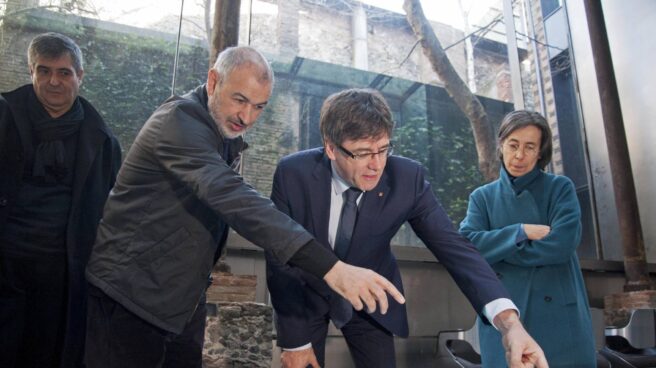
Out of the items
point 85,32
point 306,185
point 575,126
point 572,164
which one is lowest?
point 306,185

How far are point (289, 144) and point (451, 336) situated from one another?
112 inches

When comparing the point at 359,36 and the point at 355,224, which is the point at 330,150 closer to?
the point at 355,224

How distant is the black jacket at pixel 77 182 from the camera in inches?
74.5

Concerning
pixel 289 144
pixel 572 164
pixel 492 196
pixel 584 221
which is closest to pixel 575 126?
pixel 572 164

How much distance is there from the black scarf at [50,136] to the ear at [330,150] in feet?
3.45

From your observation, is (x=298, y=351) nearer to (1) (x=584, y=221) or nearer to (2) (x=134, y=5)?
(2) (x=134, y=5)

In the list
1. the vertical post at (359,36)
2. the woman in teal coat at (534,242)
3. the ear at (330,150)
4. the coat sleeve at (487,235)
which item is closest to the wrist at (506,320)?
the woman in teal coat at (534,242)

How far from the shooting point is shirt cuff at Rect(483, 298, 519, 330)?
1501mm

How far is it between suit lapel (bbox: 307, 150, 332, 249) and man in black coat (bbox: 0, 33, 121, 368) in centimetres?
90

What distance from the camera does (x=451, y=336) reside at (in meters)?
3.28

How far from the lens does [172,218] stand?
4.74 feet

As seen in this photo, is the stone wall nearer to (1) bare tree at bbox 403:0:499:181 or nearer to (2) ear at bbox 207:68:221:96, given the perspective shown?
(2) ear at bbox 207:68:221:96

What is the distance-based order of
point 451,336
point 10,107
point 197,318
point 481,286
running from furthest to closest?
point 451,336
point 10,107
point 197,318
point 481,286

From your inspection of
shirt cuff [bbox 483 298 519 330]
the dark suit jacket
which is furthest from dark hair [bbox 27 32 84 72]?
shirt cuff [bbox 483 298 519 330]
